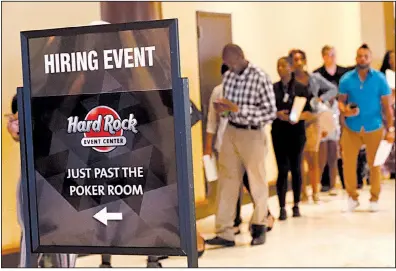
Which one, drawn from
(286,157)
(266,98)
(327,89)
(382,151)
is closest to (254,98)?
(266,98)

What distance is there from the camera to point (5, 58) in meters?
3.78

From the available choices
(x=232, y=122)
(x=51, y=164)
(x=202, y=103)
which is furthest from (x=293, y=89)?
(x=51, y=164)

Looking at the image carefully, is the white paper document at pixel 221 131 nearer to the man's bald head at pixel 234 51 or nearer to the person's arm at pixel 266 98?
the person's arm at pixel 266 98

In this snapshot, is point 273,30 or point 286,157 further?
point 273,30

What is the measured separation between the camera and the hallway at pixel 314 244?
453 centimetres

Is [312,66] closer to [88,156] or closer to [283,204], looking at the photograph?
[283,204]

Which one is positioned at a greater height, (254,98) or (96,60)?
(96,60)

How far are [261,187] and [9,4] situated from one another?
2161mm

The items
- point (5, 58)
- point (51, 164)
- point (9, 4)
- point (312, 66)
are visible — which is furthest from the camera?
point (312, 66)

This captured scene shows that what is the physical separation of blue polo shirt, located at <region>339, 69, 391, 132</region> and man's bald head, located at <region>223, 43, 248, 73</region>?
1614mm

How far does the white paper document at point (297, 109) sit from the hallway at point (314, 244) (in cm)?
88

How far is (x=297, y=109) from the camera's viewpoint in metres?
5.99

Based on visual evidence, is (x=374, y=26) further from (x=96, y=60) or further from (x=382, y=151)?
(x=96, y=60)

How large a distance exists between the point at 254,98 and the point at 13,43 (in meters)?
1.88
